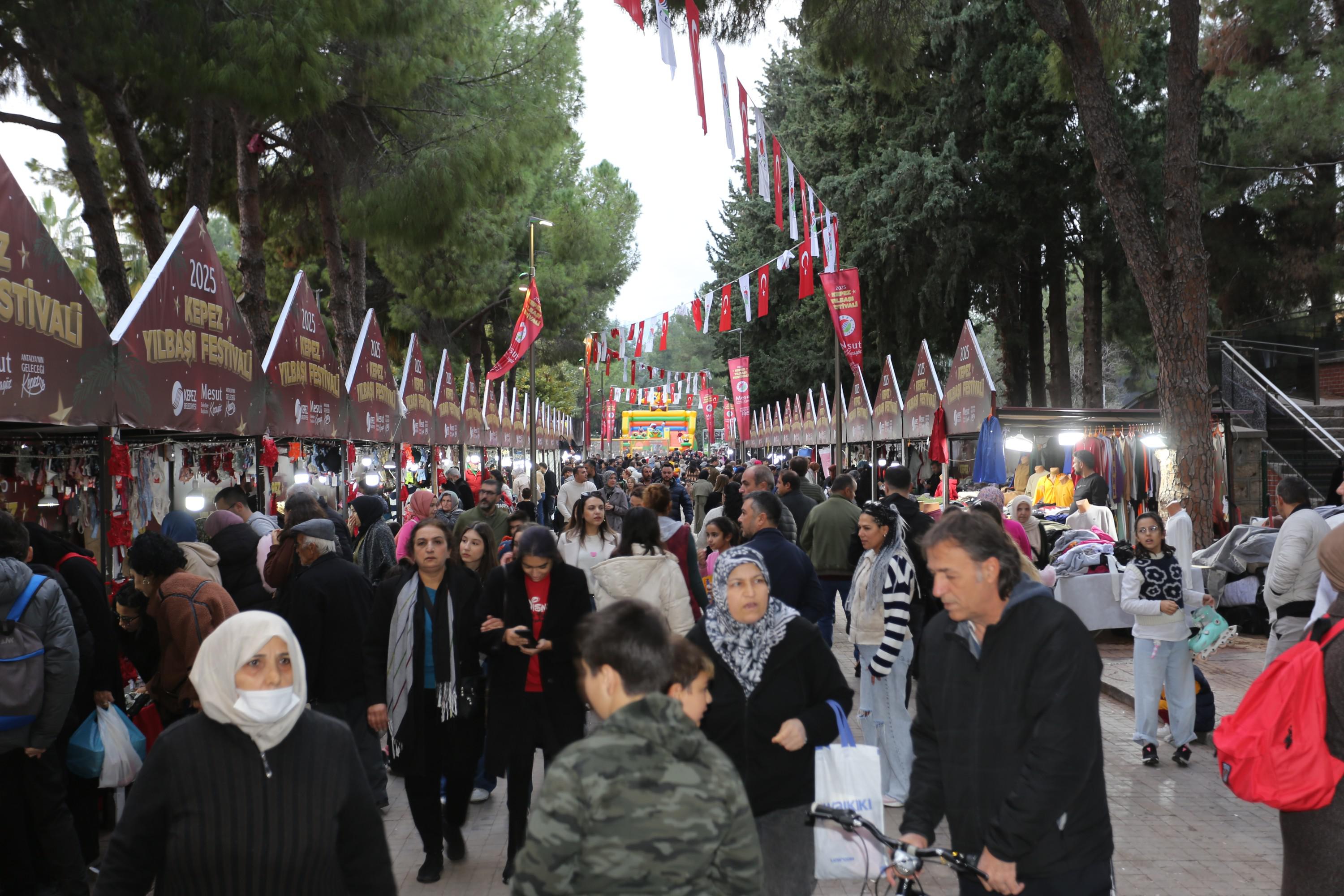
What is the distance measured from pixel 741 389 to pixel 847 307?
17553mm

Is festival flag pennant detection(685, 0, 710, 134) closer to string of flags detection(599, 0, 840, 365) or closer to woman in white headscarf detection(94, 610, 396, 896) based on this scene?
string of flags detection(599, 0, 840, 365)

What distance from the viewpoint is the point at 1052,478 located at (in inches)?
610

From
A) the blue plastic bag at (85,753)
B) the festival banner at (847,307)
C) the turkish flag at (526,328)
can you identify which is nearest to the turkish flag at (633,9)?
the blue plastic bag at (85,753)

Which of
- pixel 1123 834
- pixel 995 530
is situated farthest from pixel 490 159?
pixel 995 530

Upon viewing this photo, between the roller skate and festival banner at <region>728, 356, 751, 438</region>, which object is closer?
the roller skate

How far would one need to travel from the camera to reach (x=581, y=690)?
3303mm

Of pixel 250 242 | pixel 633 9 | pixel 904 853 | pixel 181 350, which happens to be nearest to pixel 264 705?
pixel 904 853

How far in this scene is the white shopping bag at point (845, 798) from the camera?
3.71 meters

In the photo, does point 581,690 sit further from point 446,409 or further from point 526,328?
point 526,328

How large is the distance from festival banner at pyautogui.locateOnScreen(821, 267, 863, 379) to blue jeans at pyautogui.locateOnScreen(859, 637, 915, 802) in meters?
12.9

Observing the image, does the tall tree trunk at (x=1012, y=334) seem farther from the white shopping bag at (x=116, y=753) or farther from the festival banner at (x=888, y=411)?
the white shopping bag at (x=116, y=753)

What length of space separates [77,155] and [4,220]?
6.05 metres

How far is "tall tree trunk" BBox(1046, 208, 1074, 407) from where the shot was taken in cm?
2667

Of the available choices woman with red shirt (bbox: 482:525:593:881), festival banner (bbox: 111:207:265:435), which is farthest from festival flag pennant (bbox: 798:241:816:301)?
woman with red shirt (bbox: 482:525:593:881)
